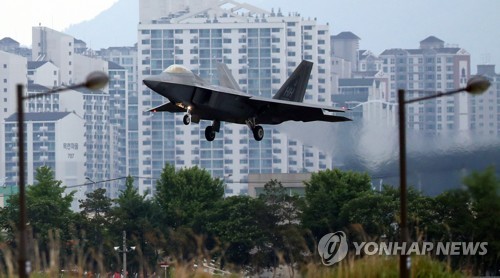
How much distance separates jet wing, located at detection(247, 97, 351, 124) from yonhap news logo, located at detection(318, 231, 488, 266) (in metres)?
4.97

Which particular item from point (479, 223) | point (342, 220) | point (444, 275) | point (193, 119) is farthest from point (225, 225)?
point (444, 275)

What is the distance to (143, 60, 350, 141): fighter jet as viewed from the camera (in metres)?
54.0

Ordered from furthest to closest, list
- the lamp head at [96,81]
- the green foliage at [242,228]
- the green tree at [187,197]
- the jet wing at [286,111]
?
the green tree at [187,197]
the green foliage at [242,228]
the jet wing at [286,111]
the lamp head at [96,81]

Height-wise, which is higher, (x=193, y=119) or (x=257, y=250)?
(x=193, y=119)

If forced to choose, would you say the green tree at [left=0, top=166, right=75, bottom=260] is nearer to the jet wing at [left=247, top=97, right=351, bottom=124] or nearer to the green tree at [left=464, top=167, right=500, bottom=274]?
the green tree at [left=464, top=167, right=500, bottom=274]

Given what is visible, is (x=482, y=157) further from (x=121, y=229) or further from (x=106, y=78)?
(x=106, y=78)

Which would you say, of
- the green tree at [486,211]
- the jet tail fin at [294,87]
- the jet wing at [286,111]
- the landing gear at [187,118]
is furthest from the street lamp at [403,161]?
the jet tail fin at [294,87]

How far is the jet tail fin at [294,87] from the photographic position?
209 ft

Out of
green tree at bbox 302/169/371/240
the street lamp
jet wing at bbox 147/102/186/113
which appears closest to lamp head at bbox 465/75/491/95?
the street lamp

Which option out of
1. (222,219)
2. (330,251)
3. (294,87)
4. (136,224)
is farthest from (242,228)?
(330,251)

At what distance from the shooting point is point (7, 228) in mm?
98938

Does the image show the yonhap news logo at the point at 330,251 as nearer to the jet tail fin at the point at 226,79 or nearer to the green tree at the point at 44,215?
the jet tail fin at the point at 226,79

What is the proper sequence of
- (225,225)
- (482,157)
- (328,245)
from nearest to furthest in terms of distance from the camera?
(328,245), (482,157), (225,225)

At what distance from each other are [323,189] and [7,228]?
23.2 meters
